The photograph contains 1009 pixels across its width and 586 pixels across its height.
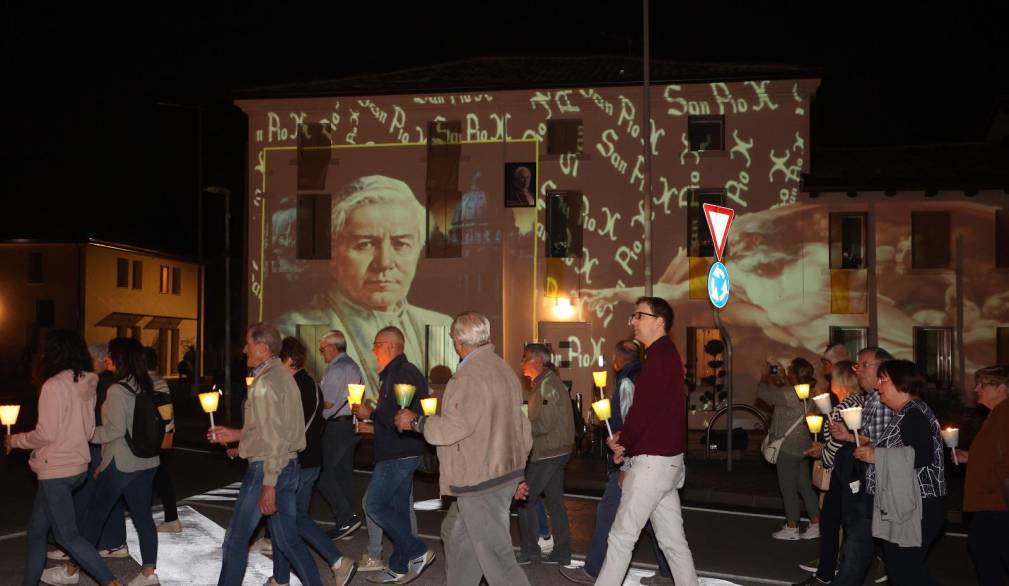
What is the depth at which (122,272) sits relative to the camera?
52.9m

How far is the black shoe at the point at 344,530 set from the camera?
33.0 ft

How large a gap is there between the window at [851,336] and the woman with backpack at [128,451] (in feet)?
76.2

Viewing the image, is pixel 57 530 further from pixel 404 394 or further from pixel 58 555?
pixel 404 394

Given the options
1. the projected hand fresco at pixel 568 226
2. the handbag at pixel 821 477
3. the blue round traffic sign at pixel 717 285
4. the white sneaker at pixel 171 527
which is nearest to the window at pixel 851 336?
the projected hand fresco at pixel 568 226

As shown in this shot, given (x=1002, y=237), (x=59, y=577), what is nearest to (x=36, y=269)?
(x=1002, y=237)

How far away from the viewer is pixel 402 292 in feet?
98.4

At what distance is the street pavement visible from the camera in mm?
8547

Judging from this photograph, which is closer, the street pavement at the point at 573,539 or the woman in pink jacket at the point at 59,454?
the woman in pink jacket at the point at 59,454

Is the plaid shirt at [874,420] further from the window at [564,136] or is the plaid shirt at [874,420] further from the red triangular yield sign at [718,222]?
the window at [564,136]

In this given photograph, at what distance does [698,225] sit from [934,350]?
704 cm

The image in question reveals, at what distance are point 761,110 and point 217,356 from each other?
3264 centimetres

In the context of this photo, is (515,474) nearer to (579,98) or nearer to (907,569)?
(907,569)

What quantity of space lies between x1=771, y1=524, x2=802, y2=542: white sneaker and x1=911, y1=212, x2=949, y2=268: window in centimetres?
1950

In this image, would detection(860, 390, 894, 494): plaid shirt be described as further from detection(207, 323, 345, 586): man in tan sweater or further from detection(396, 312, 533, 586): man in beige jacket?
detection(207, 323, 345, 586): man in tan sweater
